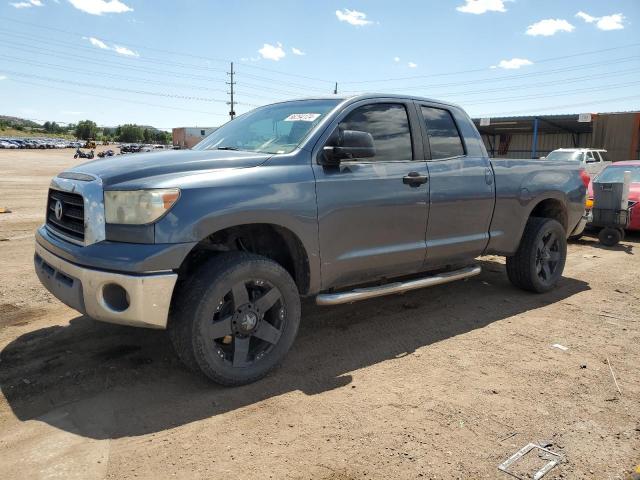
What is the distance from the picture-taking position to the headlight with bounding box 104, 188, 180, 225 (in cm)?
299

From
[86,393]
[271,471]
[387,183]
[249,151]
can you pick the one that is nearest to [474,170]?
[387,183]

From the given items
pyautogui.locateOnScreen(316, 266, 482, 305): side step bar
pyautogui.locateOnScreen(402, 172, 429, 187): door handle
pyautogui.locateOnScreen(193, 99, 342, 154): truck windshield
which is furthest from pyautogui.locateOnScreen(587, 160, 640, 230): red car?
pyautogui.locateOnScreen(193, 99, 342, 154): truck windshield

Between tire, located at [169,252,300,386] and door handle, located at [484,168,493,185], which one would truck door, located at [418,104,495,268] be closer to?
door handle, located at [484,168,493,185]

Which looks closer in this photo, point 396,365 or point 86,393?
point 86,393

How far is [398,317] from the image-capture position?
482cm

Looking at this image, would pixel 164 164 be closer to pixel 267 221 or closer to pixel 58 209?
pixel 267 221

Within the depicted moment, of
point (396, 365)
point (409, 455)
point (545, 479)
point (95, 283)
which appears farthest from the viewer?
point (396, 365)

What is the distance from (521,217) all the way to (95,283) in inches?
163

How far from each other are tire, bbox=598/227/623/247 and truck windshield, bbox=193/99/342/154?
22.7 feet

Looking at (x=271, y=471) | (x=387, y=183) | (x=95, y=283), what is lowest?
(x=271, y=471)

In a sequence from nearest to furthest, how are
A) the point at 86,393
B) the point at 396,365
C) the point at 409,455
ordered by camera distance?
the point at 409,455 < the point at 86,393 < the point at 396,365

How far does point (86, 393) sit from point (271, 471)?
142 centimetres

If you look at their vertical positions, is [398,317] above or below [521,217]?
below

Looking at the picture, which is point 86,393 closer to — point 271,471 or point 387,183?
point 271,471
